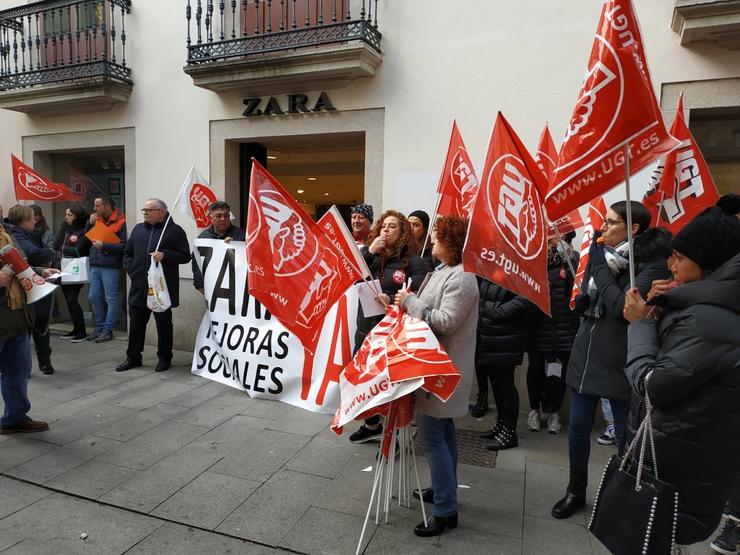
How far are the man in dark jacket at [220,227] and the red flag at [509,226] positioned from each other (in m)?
3.65

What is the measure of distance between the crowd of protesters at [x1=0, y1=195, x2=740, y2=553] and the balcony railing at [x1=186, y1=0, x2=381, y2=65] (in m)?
2.09

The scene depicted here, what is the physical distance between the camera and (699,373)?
192 cm

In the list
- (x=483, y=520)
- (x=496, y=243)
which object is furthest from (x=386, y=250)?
(x=483, y=520)

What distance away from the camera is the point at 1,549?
276 centimetres

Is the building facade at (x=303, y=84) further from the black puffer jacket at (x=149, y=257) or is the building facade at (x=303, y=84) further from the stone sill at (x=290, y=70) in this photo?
the black puffer jacket at (x=149, y=257)

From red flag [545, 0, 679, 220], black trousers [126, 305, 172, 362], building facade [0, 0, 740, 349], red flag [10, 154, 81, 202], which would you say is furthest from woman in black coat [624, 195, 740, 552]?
Answer: red flag [10, 154, 81, 202]

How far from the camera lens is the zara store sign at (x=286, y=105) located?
6.13m

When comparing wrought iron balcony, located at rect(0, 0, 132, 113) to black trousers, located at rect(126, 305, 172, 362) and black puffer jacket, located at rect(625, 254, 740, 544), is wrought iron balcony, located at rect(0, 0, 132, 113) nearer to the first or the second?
black trousers, located at rect(126, 305, 172, 362)

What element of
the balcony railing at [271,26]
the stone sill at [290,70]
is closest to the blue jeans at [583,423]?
the stone sill at [290,70]

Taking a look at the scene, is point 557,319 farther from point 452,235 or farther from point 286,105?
point 286,105

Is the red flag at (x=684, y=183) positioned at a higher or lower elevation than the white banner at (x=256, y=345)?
higher

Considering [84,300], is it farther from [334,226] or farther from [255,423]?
[334,226]

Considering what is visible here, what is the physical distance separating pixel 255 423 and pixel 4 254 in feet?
7.92

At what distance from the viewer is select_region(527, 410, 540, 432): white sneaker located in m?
4.63
